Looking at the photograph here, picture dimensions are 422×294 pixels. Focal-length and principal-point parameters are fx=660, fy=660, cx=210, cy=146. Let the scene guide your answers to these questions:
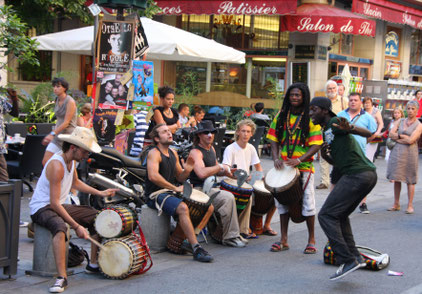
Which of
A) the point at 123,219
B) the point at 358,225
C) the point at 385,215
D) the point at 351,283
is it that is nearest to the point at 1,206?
the point at 123,219

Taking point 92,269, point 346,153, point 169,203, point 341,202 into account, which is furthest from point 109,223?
point 346,153

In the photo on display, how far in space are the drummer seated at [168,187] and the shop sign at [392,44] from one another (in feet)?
61.6

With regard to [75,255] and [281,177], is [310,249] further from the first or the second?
[75,255]

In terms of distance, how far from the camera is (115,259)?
6.36m

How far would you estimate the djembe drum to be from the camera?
24.7 ft

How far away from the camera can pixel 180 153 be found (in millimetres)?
10461

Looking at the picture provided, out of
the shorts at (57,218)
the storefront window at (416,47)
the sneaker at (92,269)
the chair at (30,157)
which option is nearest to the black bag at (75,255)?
the sneaker at (92,269)

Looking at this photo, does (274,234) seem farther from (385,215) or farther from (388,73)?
(388,73)

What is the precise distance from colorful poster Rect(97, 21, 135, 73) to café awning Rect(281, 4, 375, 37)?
9738 millimetres

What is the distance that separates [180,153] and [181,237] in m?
3.12

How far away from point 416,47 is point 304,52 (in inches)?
366

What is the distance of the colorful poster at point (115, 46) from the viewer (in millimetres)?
9812

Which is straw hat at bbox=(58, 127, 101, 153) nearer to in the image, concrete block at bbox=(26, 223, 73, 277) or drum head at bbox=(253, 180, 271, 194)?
concrete block at bbox=(26, 223, 73, 277)

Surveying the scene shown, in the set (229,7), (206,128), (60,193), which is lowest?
(60,193)
